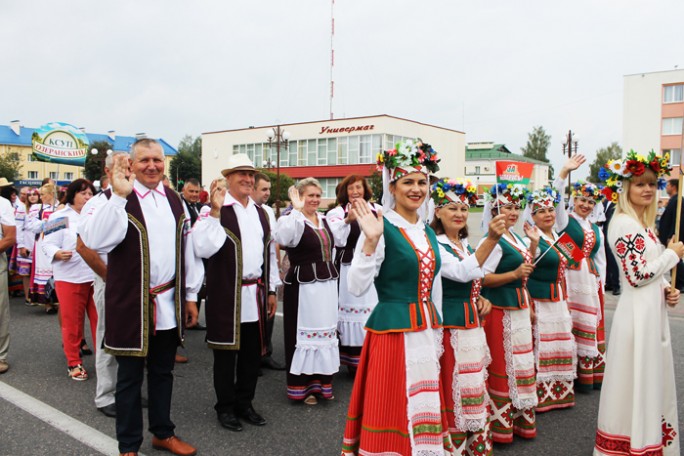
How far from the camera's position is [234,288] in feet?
14.1

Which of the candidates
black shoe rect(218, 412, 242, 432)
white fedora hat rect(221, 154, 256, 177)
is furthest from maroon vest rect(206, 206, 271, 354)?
black shoe rect(218, 412, 242, 432)

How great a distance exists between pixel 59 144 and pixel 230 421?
21376mm

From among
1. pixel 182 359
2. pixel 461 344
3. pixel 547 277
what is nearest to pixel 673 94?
pixel 547 277

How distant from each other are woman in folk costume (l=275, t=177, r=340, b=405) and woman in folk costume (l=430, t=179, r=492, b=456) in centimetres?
137

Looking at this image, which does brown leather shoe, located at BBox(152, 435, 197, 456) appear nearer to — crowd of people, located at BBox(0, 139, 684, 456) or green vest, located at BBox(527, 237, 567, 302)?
crowd of people, located at BBox(0, 139, 684, 456)

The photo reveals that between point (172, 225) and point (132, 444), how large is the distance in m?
1.49

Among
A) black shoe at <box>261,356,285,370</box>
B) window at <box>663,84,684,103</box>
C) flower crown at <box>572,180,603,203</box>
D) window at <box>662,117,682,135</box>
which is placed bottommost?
black shoe at <box>261,356,285,370</box>

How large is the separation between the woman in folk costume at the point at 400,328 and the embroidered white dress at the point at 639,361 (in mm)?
976

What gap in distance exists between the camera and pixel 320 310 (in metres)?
5.08

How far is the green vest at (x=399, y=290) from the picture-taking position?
316 cm

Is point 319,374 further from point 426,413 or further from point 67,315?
point 67,315

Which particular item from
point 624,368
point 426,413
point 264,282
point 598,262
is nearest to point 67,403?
point 264,282

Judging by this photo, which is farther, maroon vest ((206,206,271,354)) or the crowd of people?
maroon vest ((206,206,271,354))

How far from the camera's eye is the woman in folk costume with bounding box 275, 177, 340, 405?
16.3ft
